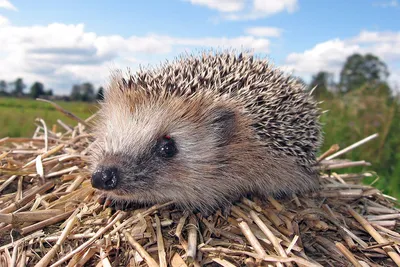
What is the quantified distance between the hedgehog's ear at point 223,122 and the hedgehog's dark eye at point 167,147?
1.19ft

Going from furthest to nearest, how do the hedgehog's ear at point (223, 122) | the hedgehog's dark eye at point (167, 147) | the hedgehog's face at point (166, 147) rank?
the hedgehog's ear at point (223, 122), the hedgehog's dark eye at point (167, 147), the hedgehog's face at point (166, 147)

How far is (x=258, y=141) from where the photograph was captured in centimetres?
334

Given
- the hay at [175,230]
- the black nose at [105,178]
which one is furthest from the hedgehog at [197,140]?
the hay at [175,230]

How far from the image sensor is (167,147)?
124 inches

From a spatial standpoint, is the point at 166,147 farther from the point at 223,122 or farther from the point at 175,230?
the point at 175,230

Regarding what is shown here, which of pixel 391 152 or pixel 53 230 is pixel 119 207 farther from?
pixel 391 152

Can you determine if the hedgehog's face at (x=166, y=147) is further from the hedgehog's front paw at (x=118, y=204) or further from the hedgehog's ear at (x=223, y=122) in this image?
the hedgehog's front paw at (x=118, y=204)

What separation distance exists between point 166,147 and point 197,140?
10.2 inches

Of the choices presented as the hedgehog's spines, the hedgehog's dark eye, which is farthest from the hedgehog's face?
the hedgehog's spines

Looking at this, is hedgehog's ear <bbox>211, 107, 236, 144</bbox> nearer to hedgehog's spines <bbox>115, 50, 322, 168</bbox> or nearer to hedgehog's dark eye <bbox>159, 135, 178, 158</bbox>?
hedgehog's spines <bbox>115, 50, 322, 168</bbox>

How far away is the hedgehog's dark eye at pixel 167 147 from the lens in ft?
10.3

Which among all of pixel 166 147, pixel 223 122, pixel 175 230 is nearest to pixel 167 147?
pixel 166 147

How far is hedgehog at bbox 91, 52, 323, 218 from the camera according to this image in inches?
120

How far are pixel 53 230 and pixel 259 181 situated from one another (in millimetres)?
1684
